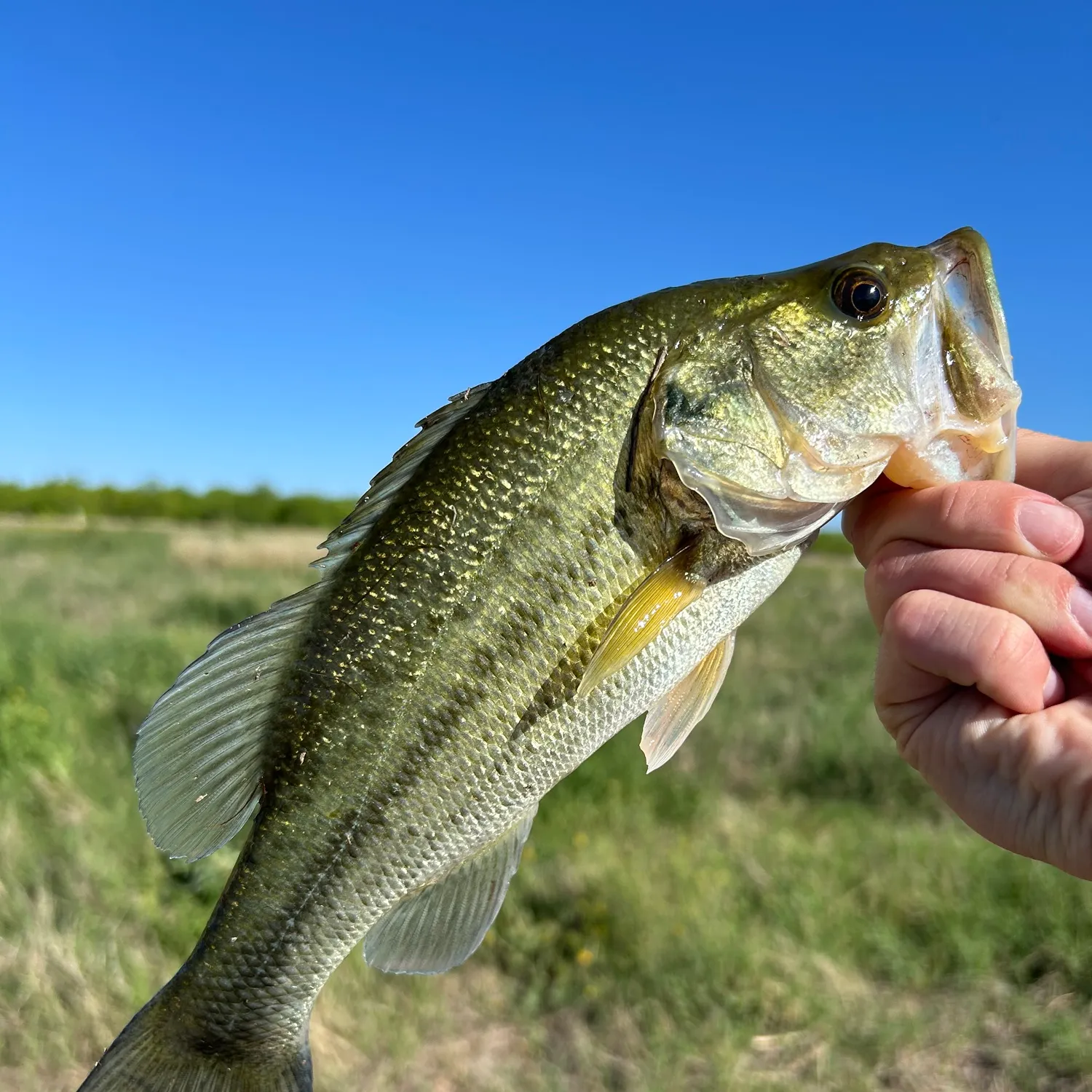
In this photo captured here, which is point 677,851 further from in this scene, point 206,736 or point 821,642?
point 821,642

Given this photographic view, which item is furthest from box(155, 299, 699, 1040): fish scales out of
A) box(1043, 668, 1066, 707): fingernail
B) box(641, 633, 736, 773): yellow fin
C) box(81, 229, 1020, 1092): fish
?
box(1043, 668, 1066, 707): fingernail

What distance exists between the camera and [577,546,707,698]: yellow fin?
5.81 feet

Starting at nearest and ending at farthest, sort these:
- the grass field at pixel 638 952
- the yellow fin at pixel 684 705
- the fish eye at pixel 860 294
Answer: the fish eye at pixel 860 294 → the yellow fin at pixel 684 705 → the grass field at pixel 638 952

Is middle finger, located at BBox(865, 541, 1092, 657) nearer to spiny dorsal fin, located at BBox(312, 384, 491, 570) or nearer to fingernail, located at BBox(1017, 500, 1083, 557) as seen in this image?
fingernail, located at BBox(1017, 500, 1083, 557)

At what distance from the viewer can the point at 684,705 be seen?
204cm

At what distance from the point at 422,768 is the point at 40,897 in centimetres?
387

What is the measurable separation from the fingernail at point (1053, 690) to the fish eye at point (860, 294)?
33.7 inches

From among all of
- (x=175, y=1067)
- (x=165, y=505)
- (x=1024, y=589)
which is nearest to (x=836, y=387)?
(x=1024, y=589)

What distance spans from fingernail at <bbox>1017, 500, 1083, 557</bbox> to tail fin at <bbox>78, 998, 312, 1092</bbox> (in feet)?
6.09

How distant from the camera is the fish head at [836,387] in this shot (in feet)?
6.07

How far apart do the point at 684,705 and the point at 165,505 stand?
57763 millimetres

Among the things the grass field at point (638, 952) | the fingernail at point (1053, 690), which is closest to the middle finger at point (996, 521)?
the fingernail at point (1053, 690)

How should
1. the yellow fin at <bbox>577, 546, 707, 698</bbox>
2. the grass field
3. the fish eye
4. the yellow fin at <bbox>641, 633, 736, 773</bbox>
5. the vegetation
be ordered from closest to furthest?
the yellow fin at <bbox>577, 546, 707, 698</bbox>
the fish eye
the yellow fin at <bbox>641, 633, 736, 773</bbox>
the grass field
the vegetation

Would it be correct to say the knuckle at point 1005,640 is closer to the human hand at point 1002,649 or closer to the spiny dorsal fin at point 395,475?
the human hand at point 1002,649
